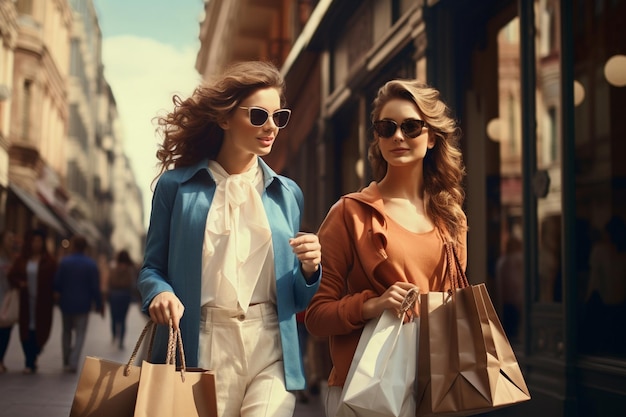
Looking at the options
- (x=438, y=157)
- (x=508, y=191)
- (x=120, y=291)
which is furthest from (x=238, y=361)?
(x=120, y=291)

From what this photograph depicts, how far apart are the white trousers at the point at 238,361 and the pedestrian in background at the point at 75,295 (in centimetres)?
943

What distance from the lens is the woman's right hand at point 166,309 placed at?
3129mm

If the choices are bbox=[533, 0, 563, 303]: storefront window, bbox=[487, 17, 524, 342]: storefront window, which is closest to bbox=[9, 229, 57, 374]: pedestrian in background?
bbox=[487, 17, 524, 342]: storefront window

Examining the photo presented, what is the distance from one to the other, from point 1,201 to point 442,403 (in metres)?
29.3

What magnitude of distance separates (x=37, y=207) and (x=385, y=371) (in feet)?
110

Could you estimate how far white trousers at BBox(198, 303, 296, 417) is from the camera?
328 cm

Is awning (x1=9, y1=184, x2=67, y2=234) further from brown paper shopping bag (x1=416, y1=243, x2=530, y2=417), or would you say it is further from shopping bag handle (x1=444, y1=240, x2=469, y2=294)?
brown paper shopping bag (x1=416, y1=243, x2=530, y2=417)

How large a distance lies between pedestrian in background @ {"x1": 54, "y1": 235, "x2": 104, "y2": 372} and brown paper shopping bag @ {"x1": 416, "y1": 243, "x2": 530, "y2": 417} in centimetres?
982

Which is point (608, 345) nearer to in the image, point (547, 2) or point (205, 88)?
point (547, 2)

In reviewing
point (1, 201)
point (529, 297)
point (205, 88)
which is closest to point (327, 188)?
point (529, 297)

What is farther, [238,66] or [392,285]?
[238,66]

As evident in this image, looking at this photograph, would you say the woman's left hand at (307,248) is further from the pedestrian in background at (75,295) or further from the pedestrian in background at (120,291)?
the pedestrian in background at (120,291)

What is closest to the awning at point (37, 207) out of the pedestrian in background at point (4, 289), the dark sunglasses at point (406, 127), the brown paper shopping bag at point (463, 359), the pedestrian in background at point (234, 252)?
the pedestrian in background at point (4, 289)

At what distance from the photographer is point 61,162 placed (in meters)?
48.5
